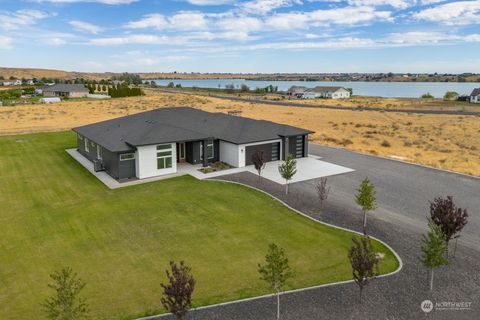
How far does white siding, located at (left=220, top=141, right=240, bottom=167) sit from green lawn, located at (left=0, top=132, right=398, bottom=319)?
15.8ft

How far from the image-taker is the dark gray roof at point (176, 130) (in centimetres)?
2680

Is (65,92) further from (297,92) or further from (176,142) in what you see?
(176,142)

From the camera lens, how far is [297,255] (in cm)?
1506

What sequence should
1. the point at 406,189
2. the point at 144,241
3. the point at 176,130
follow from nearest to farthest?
the point at 144,241, the point at 406,189, the point at 176,130

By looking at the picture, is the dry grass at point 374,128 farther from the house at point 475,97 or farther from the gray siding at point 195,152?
the house at point 475,97

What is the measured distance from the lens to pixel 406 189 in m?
23.5

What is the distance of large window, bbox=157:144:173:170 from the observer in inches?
1046

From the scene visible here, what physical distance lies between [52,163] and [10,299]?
68.8ft

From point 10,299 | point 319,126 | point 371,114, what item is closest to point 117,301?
point 10,299

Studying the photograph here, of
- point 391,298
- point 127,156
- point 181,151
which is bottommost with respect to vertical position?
point 391,298

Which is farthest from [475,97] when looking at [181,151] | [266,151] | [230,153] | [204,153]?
[181,151]

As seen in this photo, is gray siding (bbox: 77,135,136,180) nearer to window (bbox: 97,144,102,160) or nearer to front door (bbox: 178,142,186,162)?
window (bbox: 97,144,102,160)

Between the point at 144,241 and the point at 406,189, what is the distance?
56.0ft

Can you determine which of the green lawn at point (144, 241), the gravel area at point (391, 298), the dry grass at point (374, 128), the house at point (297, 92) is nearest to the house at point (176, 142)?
the green lawn at point (144, 241)
